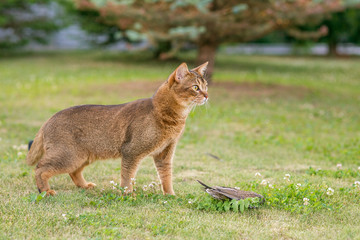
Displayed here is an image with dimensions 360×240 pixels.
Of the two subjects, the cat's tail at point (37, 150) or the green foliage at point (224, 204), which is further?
the cat's tail at point (37, 150)

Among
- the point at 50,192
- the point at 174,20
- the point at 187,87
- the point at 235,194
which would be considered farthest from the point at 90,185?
the point at 174,20

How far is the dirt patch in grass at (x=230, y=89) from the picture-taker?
1321 centimetres

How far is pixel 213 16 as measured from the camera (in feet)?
41.3

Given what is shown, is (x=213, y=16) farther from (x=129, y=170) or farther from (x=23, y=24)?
(x=23, y=24)

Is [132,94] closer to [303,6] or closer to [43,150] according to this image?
[303,6]

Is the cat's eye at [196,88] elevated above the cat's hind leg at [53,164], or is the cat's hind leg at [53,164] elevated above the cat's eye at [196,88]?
the cat's eye at [196,88]

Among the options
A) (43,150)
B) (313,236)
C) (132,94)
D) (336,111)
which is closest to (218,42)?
(132,94)

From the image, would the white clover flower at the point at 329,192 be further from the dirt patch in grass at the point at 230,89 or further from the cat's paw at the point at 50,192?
the dirt patch in grass at the point at 230,89

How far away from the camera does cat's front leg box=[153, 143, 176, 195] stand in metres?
5.28

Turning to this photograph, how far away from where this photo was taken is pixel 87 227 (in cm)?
407

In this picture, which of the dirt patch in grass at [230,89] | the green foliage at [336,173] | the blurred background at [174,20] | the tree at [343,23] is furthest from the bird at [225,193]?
the tree at [343,23]

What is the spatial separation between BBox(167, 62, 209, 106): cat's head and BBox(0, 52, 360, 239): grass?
1123 mm

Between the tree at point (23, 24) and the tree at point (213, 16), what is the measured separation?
34.1 ft

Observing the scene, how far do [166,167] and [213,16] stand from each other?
819cm
